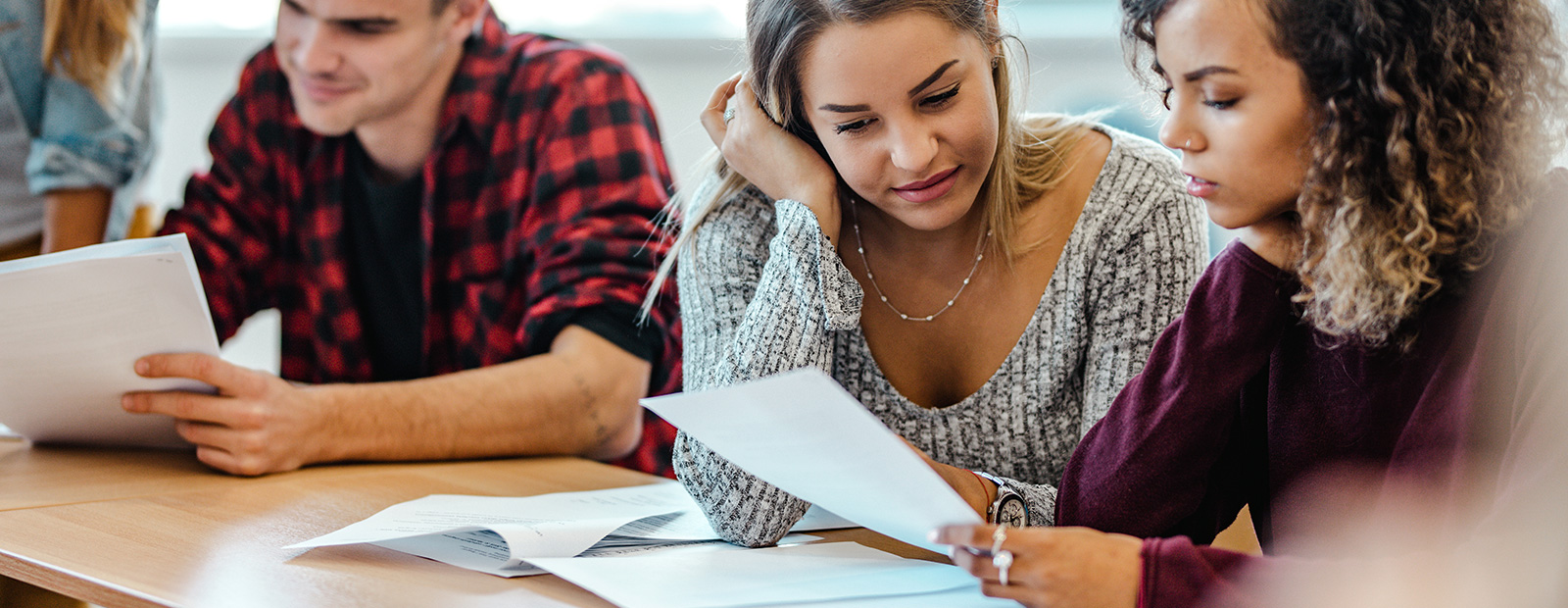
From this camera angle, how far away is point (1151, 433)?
798 millimetres

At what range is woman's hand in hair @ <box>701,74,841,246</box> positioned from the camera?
1059 mm

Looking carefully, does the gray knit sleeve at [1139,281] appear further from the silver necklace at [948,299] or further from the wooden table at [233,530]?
the wooden table at [233,530]

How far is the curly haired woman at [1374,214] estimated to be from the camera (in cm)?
65

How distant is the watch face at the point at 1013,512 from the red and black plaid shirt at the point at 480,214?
1.96 feet

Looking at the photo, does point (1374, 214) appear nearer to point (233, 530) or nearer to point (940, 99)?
point (940, 99)

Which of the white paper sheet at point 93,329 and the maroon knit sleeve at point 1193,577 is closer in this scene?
the maroon knit sleeve at point 1193,577

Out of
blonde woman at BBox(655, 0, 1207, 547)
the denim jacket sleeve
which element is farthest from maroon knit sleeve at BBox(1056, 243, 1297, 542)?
the denim jacket sleeve

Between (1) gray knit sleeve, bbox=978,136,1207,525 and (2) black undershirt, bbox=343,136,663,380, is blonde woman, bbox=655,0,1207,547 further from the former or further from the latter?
(2) black undershirt, bbox=343,136,663,380

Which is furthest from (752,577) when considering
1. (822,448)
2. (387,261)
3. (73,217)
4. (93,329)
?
(73,217)

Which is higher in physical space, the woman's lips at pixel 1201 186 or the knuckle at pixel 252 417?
the woman's lips at pixel 1201 186

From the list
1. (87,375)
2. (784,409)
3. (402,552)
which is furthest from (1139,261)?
(87,375)

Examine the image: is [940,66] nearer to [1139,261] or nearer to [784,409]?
[1139,261]

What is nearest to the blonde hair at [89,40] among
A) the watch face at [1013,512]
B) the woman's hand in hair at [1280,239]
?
the watch face at [1013,512]

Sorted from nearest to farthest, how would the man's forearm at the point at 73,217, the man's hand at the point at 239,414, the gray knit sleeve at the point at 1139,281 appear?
the gray knit sleeve at the point at 1139,281 < the man's hand at the point at 239,414 < the man's forearm at the point at 73,217
